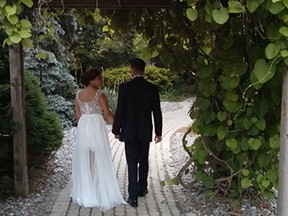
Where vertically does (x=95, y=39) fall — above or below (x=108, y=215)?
above

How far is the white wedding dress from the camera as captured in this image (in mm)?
4855

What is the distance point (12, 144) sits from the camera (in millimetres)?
5219

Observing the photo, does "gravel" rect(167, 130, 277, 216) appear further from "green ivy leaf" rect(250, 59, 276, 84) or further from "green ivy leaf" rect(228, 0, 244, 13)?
"green ivy leaf" rect(228, 0, 244, 13)

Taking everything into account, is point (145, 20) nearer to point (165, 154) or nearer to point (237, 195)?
point (237, 195)

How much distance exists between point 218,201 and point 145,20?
239 centimetres

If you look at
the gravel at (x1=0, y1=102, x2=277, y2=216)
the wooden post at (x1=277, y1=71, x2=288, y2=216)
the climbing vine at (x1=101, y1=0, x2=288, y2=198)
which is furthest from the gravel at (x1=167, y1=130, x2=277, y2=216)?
the wooden post at (x1=277, y1=71, x2=288, y2=216)

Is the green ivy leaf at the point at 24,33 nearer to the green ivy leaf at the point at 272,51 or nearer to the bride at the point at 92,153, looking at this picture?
the green ivy leaf at the point at 272,51

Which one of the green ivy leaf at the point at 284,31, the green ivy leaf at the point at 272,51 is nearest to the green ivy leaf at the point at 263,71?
the green ivy leaf at the point at 272,51

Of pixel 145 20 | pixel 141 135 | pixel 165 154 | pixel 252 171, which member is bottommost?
pixel 165 154

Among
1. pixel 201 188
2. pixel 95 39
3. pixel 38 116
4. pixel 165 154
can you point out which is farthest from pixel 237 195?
pixel 95 39

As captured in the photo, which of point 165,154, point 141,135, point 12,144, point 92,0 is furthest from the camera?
Result: point 165,154

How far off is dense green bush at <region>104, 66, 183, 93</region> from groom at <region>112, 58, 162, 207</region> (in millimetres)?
12034

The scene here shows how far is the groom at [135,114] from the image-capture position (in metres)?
4.76

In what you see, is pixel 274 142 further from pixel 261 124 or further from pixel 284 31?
pixel 284 31
